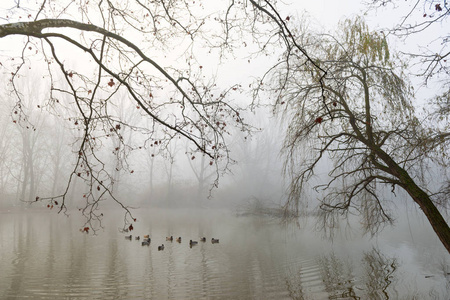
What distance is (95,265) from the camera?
835 centimetres

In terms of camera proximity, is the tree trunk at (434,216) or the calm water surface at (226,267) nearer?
the tree trunk at (434,216)

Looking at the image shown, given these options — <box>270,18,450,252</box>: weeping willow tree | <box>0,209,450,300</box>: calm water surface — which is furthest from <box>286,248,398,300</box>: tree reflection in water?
<box>270,18,450,252</box>: weeping willow tree

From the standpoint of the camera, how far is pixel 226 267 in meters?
8.52

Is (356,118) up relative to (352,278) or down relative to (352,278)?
up

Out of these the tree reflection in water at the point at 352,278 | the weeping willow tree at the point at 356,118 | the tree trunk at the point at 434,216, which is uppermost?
the weeping willow tree at the point at 356,118

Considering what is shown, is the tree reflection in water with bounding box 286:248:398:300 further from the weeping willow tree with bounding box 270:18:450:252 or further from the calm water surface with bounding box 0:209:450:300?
the weeping willow tree with bounding box 270:18:450:252

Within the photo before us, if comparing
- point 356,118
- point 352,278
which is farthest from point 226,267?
point 356,118

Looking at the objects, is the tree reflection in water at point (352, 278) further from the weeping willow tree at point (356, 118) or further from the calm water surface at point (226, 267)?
the weeping willow tree at point (356, 118)

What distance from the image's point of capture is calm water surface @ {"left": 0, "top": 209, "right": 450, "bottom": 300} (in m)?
6.50

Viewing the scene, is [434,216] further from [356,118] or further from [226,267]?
[226,267]

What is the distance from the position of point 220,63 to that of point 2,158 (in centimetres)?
2703

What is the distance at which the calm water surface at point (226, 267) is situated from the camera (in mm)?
6504

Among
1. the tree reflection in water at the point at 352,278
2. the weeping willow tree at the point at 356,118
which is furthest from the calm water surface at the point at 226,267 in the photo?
the weeping willow tree at the point at 356,118

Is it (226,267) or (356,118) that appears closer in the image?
(356,118)
